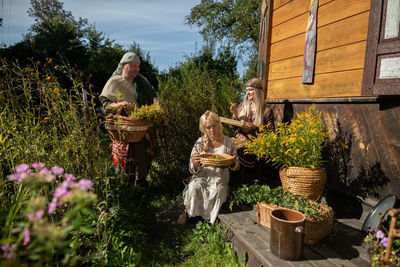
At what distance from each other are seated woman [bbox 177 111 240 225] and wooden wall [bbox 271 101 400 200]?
4.54 feet

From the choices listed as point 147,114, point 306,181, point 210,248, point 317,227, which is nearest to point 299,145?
point 306,181

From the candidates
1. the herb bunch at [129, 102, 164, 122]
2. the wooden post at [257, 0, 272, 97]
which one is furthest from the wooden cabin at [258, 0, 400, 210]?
the herb bunch at [129, 102, 164, 122]

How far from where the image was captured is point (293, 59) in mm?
4328

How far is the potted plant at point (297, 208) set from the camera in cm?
241

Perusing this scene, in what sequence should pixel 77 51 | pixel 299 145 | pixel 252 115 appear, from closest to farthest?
pixel 299 145 < pixel 252 115 < pixel 77 51

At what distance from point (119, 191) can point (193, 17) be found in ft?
67.2

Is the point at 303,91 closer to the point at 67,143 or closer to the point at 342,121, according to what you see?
the point at 342,121

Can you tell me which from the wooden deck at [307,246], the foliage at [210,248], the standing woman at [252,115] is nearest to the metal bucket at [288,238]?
the wooden deck at [307,246]

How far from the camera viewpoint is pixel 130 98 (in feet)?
12.4

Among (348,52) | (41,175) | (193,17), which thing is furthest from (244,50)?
(41,175)

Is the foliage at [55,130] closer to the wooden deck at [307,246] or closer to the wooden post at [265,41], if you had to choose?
the wooden deck at [307,246]

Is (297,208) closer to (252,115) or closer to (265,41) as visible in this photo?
(252,115)

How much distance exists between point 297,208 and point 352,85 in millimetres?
1778

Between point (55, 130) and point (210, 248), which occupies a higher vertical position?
point (55, 130)
